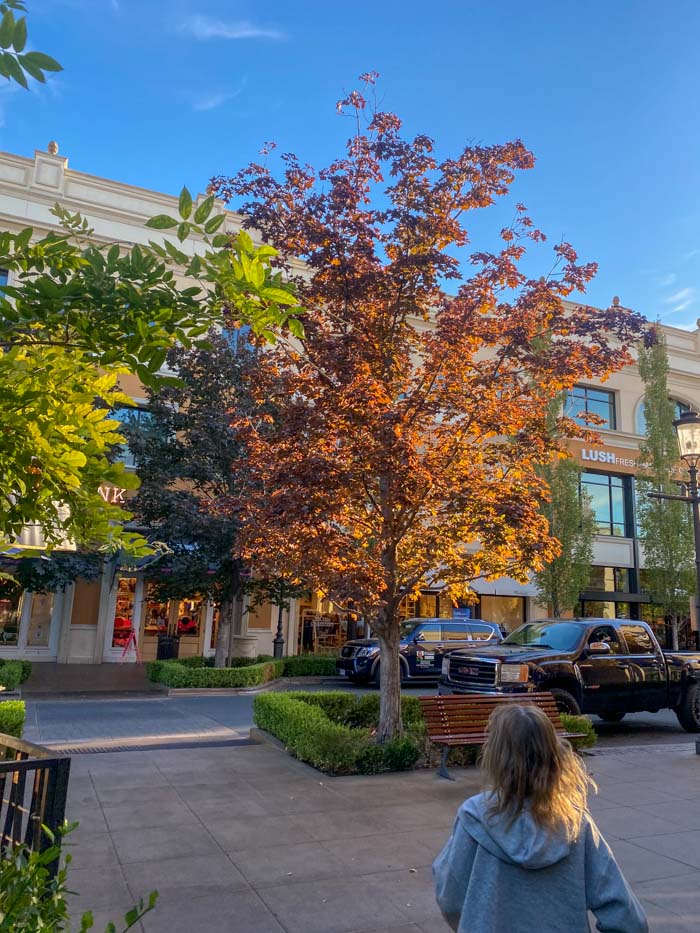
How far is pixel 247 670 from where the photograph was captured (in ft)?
55.7

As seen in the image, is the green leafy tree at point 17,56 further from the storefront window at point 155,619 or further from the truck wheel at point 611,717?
the storefront window at point 155,619

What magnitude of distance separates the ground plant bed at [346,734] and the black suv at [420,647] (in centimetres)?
751

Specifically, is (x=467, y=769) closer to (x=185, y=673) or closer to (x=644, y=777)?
(x=644, y=777)

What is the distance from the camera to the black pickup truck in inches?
411

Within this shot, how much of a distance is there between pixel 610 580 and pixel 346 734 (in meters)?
24.9


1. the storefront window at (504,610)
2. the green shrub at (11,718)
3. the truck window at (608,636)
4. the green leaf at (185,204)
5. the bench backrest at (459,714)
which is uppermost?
the green leaf at (185,204)

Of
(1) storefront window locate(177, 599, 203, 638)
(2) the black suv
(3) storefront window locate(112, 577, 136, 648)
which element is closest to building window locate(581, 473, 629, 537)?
(2) the black suv

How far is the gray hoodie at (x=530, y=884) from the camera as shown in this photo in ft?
7.52

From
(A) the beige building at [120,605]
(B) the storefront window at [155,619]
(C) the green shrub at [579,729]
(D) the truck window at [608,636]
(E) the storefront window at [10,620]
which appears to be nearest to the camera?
(C) the green shrub at [579,729]

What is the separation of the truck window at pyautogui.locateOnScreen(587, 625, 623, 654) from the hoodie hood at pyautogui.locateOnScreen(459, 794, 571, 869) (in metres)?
10.0

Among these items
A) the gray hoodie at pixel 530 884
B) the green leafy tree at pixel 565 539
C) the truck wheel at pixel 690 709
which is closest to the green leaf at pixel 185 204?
the gray hoodie at pixel 530 884

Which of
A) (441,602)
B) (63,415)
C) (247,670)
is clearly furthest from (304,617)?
(63,415)

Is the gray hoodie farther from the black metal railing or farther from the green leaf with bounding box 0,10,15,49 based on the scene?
the green leaf with bounding box 0,10,15,49

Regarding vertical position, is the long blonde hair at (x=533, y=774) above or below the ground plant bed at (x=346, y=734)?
above
